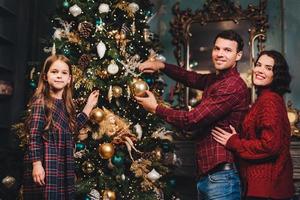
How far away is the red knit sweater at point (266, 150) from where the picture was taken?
2742 millimetres

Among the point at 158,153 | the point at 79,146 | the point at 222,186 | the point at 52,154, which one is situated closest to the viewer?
the point at 222,186

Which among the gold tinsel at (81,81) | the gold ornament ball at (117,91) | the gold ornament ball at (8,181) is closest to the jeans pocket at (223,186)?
the gold ornament ball at (117,91)

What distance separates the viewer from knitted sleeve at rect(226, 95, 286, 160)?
273cm

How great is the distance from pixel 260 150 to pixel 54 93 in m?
1.53

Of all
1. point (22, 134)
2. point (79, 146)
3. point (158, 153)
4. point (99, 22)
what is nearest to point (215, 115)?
point (158, 153)

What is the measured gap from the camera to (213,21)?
5.49 m

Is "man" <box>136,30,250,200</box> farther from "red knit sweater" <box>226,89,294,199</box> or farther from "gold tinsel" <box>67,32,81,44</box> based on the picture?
"gold tinsel" <box>67,32,81,44</box>

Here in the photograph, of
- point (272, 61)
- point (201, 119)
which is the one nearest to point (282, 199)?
point (201, 119)

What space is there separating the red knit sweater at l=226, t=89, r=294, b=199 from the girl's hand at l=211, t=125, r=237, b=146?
31 mm

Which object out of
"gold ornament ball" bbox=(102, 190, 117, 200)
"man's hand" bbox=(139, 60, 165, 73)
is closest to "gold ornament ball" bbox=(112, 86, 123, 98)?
"man's hand" bbox=(139, 60, 165, 73)

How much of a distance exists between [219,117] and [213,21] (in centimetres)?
278

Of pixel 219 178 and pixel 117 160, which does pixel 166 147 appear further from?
pixel 219 178

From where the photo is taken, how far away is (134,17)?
414 centimetres

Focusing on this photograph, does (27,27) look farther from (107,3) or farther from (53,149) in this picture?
(53,149)
